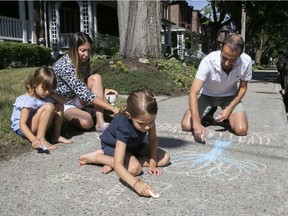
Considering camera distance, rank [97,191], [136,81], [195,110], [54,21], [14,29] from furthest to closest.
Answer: [54,21]
[14,29]
[136,81]
[195,110]
[97,191]

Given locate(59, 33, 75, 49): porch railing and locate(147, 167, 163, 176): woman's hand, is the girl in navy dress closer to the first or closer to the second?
locate(147, 167, 163, 176): woman's hand

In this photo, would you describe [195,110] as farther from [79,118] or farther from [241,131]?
[79,118]

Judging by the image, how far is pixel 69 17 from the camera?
21.4 m

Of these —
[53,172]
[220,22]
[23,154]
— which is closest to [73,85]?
[23,154]

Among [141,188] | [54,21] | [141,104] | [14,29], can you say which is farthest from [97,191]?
[54,21]

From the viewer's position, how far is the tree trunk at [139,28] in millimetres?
9648

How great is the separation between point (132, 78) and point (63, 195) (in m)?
5.91

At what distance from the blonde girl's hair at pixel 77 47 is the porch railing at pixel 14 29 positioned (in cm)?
1192

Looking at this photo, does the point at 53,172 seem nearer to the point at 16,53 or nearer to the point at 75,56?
the point at 75,56

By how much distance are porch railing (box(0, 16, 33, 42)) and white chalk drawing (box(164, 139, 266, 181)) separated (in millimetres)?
13333

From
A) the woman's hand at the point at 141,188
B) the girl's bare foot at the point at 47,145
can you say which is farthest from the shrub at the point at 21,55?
the woman's hand at the point at 141,188

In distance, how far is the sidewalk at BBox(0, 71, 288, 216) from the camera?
2.46 m

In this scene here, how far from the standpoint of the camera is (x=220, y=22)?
2667 cm

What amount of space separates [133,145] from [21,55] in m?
10.8
